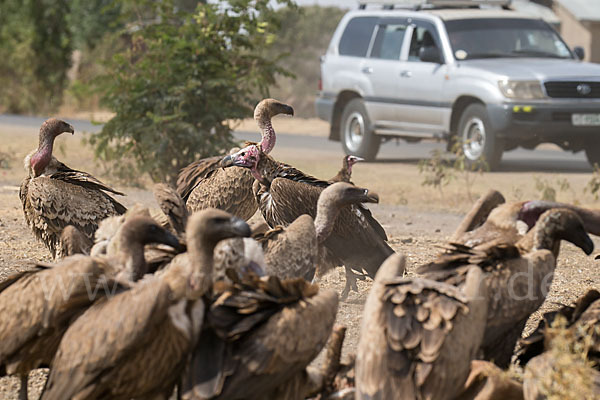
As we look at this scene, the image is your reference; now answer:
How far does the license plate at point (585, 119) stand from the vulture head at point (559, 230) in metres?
8.86

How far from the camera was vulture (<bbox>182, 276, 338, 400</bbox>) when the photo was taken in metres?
3.77

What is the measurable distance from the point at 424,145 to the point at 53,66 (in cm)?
1244

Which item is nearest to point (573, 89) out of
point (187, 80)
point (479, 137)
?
point (479, 137)

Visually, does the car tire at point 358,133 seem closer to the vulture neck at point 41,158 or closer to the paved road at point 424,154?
the paved road at point 424,154

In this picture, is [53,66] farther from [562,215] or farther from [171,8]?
[562,215]

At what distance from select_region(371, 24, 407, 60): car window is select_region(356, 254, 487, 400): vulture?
1096 cm

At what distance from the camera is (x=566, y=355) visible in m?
3.61

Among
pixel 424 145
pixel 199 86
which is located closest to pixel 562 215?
pixel 199 86

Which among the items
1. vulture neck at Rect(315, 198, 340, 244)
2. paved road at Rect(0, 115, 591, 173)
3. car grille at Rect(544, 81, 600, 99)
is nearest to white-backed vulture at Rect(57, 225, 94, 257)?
vulture neck at Rect(315, 198, 340, 244)

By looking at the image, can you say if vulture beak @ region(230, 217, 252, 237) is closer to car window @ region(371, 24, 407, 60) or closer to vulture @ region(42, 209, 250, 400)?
vulture @ region(42, 209, 250, 400)

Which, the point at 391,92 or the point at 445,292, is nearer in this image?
the point at 445,292

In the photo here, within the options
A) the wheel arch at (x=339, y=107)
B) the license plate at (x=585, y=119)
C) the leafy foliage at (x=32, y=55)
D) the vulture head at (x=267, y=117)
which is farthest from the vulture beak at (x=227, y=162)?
the leafy foliage at (x=32, y=55)

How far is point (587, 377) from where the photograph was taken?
3.64 metres

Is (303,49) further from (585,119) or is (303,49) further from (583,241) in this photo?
(583,241)
